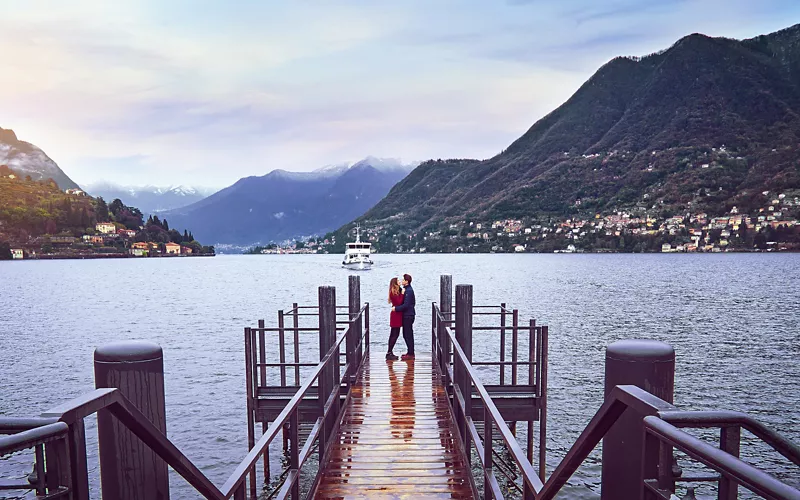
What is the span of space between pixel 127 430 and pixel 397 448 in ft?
14.4

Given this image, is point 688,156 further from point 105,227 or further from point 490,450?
point 105,227

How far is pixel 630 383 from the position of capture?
307 cm

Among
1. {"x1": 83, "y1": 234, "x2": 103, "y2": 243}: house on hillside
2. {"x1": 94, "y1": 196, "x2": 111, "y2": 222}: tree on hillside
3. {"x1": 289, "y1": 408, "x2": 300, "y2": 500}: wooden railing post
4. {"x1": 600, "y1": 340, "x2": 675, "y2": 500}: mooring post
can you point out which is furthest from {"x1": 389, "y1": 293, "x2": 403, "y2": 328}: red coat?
{"x1": 83, "y1": 234, "x2": 103, "y2": 243}: house on hillside

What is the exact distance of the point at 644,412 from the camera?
6.26 ft

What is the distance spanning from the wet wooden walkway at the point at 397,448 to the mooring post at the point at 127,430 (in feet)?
9.28

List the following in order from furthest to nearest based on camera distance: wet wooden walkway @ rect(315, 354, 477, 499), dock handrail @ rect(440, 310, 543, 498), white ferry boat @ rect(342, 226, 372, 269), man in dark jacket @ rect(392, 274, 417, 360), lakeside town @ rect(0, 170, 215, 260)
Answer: lakeside town @ rect(0, 170, 215, 260) < white ferry boat @ rect(342, 226, 372, 269) < man in dark jacket @ rect(392, 274, 417, 360) < wet wooden walkway @ rect(315, 354, 477, 499) < dock handrail @ rect(440, 310, 543, 498)

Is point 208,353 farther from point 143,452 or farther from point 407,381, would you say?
point 143,452

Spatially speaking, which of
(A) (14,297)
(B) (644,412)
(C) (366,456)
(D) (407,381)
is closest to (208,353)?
(D) (407,381)

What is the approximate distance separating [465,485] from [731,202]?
7003 inches

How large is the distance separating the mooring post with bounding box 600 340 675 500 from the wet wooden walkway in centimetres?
276

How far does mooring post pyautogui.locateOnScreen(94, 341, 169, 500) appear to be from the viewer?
2.99m

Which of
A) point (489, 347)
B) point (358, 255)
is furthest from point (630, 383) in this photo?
point (358, 255)

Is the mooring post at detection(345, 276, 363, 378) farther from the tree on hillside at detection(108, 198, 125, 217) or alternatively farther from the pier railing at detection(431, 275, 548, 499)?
the tree on hillside at detection(108, 198, 125, 217)

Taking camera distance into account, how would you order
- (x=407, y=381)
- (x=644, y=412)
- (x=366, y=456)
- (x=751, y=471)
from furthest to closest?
(x=407, y=381) < (x=366, y=456) < (x=644, y=412) < (x=751, y=471)
